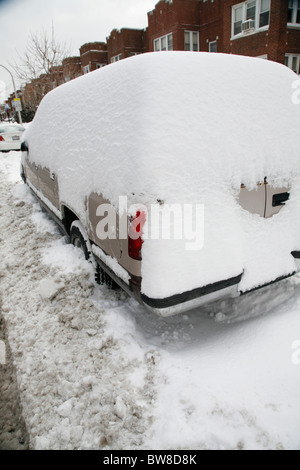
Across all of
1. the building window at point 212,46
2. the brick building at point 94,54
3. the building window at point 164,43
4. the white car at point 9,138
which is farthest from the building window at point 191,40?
the white car at point 9,138

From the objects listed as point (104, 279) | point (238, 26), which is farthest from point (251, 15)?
point (104, 279)

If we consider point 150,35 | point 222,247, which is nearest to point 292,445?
point 222,247

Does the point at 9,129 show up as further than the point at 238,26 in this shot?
No

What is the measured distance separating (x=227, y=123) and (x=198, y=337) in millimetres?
1857

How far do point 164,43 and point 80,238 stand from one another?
25.1 m

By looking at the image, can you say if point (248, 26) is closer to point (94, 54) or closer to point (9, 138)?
point (9, 138)

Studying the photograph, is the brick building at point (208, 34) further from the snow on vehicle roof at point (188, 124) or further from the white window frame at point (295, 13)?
the snow on vehicle roof at point (188, 124)

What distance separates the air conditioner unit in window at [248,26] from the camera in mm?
16062

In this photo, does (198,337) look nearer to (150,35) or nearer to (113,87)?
(113,87)

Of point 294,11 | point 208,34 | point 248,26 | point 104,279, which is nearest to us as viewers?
point 104,279

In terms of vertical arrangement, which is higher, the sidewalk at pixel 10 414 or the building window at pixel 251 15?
→ the building window at pixel 251 15

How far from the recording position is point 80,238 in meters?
3.51

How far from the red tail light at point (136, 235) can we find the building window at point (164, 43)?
24479 mm

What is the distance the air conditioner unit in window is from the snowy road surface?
698 inches
